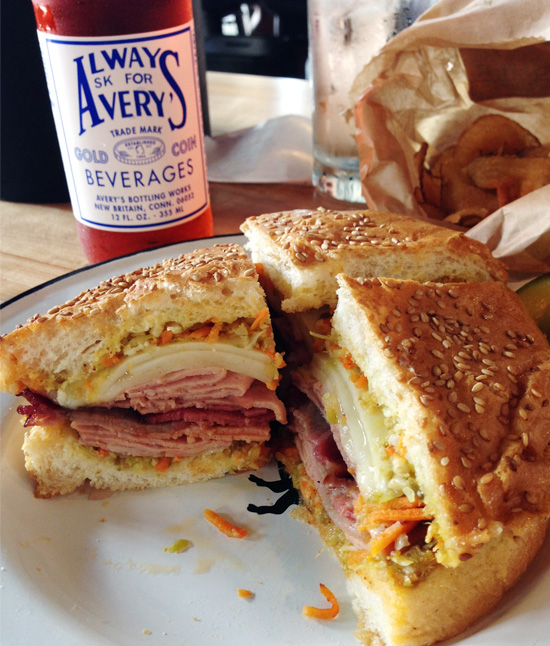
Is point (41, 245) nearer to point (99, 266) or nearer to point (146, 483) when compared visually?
point (99, 266)

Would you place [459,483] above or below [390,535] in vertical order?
above

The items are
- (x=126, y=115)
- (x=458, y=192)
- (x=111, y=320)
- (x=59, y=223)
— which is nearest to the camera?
(x=111, y=320)

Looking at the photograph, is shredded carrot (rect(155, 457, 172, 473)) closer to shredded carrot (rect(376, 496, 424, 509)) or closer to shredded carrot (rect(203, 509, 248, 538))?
shredded carrot (rect(203, 509, 248, 538))

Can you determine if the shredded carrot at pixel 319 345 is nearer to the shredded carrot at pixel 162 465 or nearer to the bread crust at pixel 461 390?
the bread crust at pixel 461 390

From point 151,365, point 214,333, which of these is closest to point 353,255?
point 214,333

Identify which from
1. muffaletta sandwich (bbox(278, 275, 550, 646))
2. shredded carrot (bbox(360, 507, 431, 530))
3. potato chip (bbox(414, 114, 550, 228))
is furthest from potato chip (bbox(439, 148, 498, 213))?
shredded carrot (bbox(360, 507, 431, 530))

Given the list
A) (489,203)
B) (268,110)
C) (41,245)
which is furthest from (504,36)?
(268,110)

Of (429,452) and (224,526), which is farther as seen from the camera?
(224,526)

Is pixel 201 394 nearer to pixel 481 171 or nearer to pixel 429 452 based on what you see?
pixel 429 452
